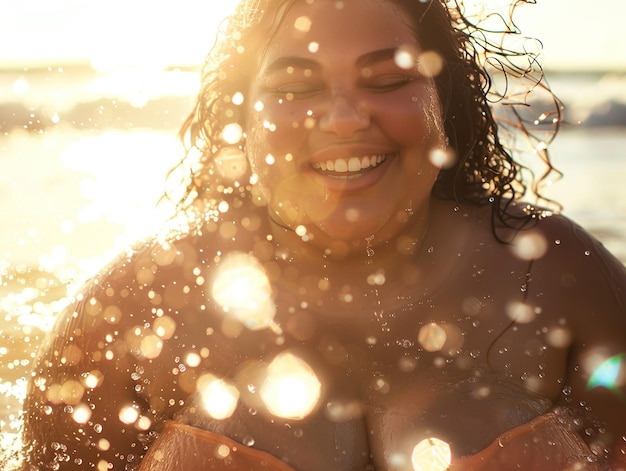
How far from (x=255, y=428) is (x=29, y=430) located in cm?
99

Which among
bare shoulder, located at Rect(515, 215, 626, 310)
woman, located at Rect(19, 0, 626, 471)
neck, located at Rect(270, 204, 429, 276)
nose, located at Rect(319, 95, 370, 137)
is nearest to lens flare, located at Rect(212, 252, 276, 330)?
woman, located at Rect(19, 0, 626, 471)

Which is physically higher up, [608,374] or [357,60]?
[357,60]

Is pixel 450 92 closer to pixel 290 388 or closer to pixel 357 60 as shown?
pixel 357 60

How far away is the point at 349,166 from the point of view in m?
2.24

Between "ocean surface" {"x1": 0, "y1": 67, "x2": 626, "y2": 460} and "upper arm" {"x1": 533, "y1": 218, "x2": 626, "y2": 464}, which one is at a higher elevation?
"upper arm" {"x1": 533, "y1": 218, "x2": 626, "y2": 464}

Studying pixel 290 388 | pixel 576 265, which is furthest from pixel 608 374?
pixel 290 388

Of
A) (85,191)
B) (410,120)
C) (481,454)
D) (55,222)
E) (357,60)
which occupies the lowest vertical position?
(85,191)

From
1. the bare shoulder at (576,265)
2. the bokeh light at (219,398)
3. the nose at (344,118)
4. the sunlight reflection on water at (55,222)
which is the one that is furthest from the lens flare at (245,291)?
the bare shoulder at (576,265)

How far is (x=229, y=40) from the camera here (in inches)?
106

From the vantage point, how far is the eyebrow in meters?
2.25

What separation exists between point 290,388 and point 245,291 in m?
0.41

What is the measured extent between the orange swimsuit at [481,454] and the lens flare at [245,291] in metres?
0.49

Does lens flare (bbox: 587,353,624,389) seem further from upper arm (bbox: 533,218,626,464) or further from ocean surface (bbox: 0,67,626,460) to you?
ocean surface (bbox: 0,67,626,460)

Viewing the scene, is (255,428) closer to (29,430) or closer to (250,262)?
(250,262)
